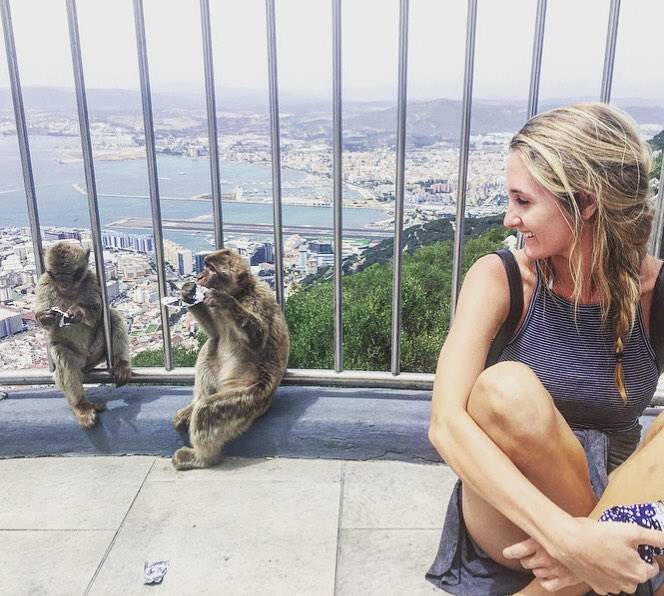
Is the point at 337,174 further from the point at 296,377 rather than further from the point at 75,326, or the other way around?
the point at 75,326

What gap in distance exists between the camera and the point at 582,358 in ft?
5.90

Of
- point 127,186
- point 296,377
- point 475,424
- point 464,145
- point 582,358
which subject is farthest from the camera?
point 296,377

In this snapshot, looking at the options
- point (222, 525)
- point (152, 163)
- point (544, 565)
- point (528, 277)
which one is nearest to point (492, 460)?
point (544, 565)

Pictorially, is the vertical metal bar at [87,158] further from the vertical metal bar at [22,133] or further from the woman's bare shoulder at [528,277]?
the woman's bare shoulder at [528,277]

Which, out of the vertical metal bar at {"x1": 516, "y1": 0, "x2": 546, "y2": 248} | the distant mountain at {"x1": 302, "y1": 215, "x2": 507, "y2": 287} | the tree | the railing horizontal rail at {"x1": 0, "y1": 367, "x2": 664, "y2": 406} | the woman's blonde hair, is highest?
the vertical metal bar at {"x1": 516, "y1": 0, "x2": 546, "y2": 248}

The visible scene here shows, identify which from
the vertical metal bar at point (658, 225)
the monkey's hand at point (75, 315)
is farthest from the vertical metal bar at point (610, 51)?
the monkey's hand at point (75, 315)

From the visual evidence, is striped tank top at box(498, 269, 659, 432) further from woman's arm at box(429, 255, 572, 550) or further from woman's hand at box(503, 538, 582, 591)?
woman's hand at box(503, 538, 582, 591)

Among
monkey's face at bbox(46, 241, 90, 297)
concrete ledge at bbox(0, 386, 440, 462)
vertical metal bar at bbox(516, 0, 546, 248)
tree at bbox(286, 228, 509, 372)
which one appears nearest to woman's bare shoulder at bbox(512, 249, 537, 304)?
vertical metal bar at bbox(516, 0, 546, 248)

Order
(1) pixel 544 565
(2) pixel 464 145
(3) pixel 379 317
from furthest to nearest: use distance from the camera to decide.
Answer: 1. (3) pixel 379 317
2. (2) pixel 464 145
3. (1) pixel 544 565

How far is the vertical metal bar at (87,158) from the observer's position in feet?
8.42

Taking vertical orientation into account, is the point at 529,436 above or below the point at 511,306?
below

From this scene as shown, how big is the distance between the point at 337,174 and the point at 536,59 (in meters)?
0.81

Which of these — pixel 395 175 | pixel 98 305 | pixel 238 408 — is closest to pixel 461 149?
pixel 395 175

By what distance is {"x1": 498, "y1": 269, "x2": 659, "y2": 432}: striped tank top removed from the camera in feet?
5.87
